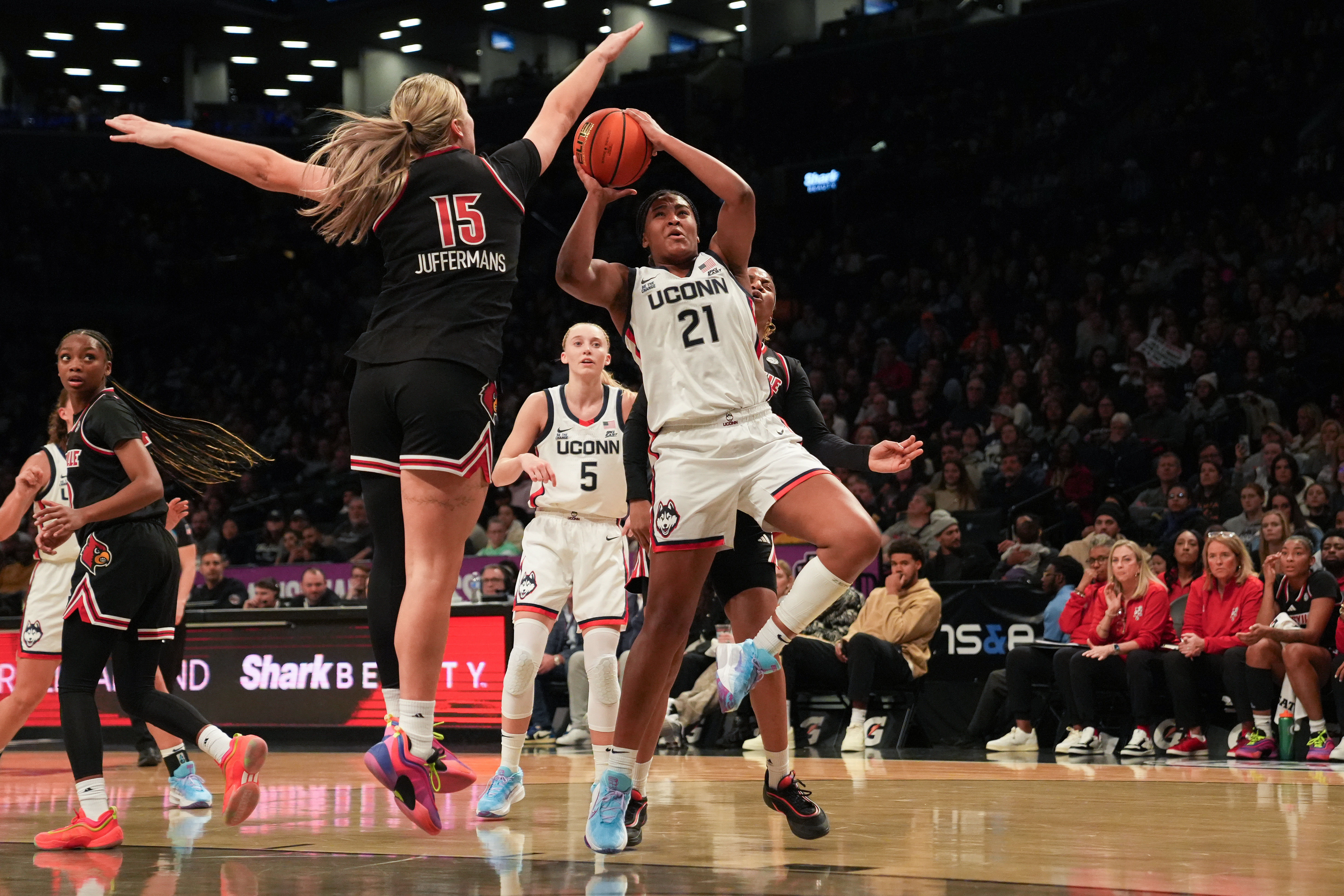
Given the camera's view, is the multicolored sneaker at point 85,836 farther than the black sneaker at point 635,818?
Yes

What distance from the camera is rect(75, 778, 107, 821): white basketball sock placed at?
4.85 meters

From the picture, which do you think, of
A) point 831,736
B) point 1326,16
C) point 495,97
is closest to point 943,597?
point 831,736

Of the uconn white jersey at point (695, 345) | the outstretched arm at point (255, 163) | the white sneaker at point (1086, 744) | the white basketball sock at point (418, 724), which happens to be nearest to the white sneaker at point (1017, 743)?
the white sneaker at point (1086, 744)

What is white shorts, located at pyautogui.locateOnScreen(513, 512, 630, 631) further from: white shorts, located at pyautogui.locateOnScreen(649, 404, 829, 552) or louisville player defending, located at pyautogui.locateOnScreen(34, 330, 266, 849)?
white shorts, located at pyautogui.locateOnScreen(649, 404, 829, 552)

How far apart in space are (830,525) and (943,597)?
20.3 ft

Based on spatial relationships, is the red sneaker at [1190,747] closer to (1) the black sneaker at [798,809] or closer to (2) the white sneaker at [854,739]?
(2) the white sneaker at [854,739]

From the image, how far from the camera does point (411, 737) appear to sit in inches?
159

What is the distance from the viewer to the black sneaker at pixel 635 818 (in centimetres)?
450

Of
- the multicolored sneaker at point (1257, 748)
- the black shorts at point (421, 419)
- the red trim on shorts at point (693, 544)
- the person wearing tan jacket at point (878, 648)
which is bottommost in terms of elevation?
the multicolored sneaker at point (1257, 748)

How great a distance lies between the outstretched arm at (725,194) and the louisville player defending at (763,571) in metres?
0.16

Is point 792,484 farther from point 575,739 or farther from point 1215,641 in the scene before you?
point 575,739

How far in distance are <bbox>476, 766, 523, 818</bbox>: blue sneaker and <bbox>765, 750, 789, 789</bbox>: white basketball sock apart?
124cm

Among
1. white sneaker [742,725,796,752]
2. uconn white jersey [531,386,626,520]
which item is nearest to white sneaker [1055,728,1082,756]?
white sneaker [742,725,796,752]

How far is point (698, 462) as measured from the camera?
4.37 metres
